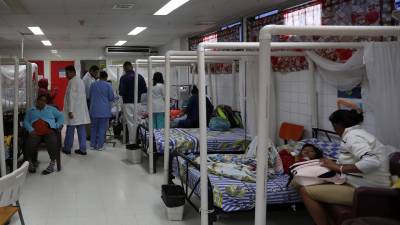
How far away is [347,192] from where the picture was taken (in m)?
3.28

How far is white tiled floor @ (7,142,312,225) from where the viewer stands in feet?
13.8

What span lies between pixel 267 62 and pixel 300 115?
310cm

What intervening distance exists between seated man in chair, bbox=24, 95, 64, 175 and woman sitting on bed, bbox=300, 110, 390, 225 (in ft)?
13.4

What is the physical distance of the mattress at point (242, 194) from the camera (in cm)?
360

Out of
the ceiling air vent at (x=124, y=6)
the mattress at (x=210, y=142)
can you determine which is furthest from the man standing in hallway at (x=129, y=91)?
the mattress at (x=210, y=142)

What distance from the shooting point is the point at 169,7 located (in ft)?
22.5

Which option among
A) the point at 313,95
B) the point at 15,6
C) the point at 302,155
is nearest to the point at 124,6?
the point at 15,6

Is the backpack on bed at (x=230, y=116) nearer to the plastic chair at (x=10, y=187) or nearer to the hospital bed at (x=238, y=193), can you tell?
the hospital bed at (x=238, y=193)

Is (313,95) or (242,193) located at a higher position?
(313,95)

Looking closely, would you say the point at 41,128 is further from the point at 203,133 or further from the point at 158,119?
the point at 203,133

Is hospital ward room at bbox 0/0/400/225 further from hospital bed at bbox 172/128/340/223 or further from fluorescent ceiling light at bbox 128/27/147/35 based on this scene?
fluorescent ceiling light at bbox 128/27/147/35

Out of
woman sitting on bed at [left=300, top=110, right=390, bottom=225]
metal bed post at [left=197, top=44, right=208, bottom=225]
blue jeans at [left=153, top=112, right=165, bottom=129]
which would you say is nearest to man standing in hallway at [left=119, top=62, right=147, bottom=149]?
blue jeans at [left=153, top=112, right=165, bottom=129]

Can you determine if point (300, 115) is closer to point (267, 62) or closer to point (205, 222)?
point (205, 222)

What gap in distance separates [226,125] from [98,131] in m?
2.86
